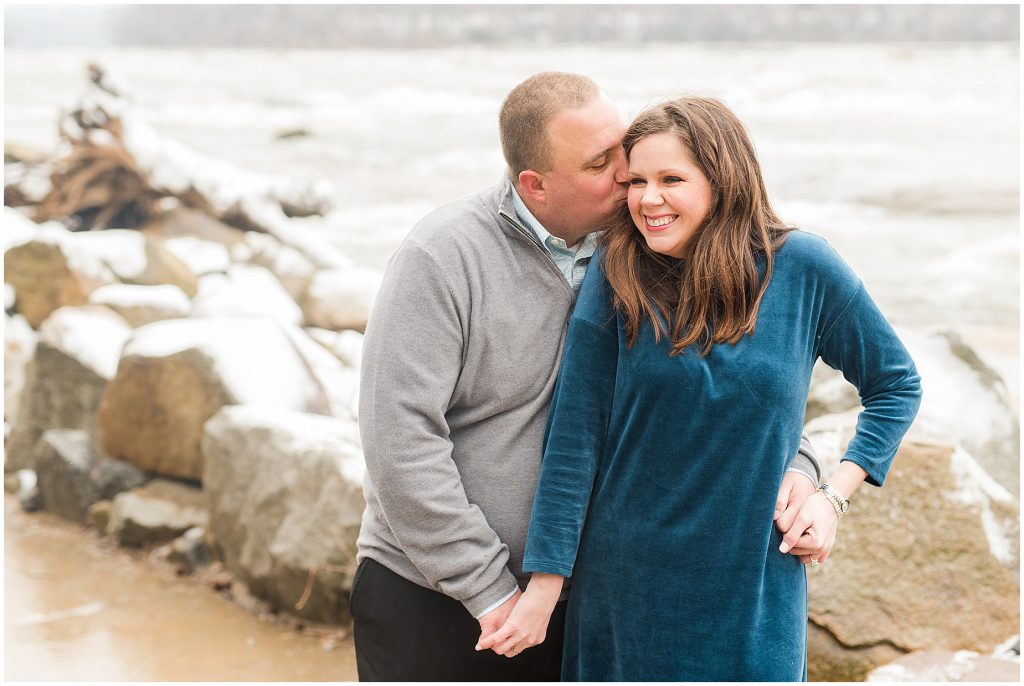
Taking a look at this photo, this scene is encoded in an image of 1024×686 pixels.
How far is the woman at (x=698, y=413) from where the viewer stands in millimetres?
1733

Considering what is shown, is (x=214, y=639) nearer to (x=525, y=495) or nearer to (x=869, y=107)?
(x=525, y=495)

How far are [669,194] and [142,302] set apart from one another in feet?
14.6

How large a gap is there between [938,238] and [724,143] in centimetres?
1231

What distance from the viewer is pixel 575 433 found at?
179 cm

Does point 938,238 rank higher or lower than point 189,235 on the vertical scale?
lower

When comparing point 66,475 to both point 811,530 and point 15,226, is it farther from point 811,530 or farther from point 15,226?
point 15,226

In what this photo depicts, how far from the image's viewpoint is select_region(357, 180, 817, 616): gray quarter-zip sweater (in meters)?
1.83

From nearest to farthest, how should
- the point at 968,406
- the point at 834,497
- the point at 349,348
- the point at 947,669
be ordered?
the point at 834,497 < the point at 947,669 < the point at 968,406 < the point at 349,348

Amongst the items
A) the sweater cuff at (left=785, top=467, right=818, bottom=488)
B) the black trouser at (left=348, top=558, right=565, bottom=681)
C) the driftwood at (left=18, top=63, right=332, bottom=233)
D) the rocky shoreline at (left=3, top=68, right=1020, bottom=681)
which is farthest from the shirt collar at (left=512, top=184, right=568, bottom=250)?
the driftwood at (left=18, top=63, right=332, bottom=233)

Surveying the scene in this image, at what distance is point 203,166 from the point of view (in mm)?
9000

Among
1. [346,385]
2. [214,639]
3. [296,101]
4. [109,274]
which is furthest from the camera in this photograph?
[296,101]

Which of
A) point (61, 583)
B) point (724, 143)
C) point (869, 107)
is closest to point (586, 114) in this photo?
point (724, 143)

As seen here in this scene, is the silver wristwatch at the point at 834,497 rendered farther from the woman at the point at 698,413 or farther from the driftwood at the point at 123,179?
the driftwood at the point at 123,179

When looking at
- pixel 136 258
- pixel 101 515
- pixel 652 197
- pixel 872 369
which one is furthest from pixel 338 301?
pixel 872 369
